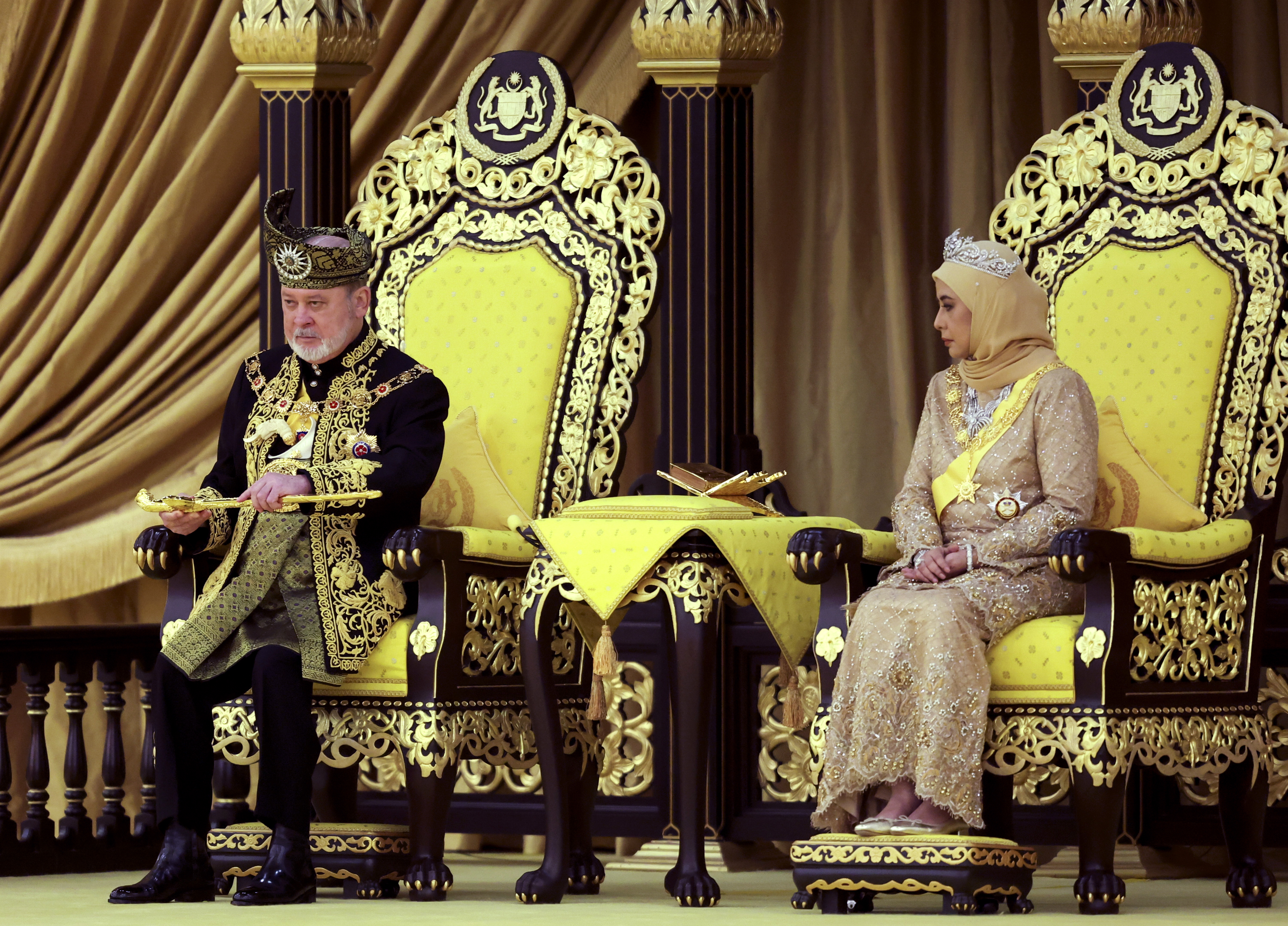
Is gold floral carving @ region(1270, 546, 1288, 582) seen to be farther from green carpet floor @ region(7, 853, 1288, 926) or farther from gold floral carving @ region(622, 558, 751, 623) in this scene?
gold floral carving @ region(622, 558, 751, 623)

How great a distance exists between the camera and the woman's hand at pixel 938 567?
514cm

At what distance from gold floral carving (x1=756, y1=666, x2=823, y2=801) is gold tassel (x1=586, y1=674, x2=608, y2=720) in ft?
2.27

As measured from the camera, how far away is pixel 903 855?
16.0ft

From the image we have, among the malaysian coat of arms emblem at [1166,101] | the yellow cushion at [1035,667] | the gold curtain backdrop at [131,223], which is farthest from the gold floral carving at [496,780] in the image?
the malaysian coat of arms emblem at [1166,101]

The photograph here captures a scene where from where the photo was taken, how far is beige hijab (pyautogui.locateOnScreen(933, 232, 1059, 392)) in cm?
528

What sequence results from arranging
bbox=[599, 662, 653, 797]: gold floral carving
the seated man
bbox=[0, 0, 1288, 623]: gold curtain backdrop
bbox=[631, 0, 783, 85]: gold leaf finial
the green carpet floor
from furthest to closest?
bbox=[0, 0, 1288, 623]: gold curtain backdrop → bbox=[599, 662, 653, 797]: gold floral carving → bbox=[631, 0, 783, 85]: gold leaf finial → the seated man → the green carpet floor

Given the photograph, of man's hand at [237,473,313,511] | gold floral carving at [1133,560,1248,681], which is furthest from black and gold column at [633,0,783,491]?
gold floral carving at [1133,560,1248,681]

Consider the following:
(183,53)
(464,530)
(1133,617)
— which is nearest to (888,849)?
(1133,617)

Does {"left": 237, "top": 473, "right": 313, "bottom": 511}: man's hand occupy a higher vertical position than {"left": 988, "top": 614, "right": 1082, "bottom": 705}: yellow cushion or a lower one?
higher

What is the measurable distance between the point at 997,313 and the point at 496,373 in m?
1.11

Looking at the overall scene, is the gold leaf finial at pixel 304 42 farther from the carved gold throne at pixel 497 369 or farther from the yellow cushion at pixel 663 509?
the yellow cushion at pixel 663 509

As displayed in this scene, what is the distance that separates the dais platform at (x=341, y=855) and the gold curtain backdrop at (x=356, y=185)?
6.13ft

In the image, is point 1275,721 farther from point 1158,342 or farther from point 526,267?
point 526,267

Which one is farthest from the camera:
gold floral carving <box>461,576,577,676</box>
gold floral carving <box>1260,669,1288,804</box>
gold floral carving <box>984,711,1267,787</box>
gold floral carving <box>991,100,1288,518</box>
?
gold floral carving <box>1260,669,1288,804</box>
